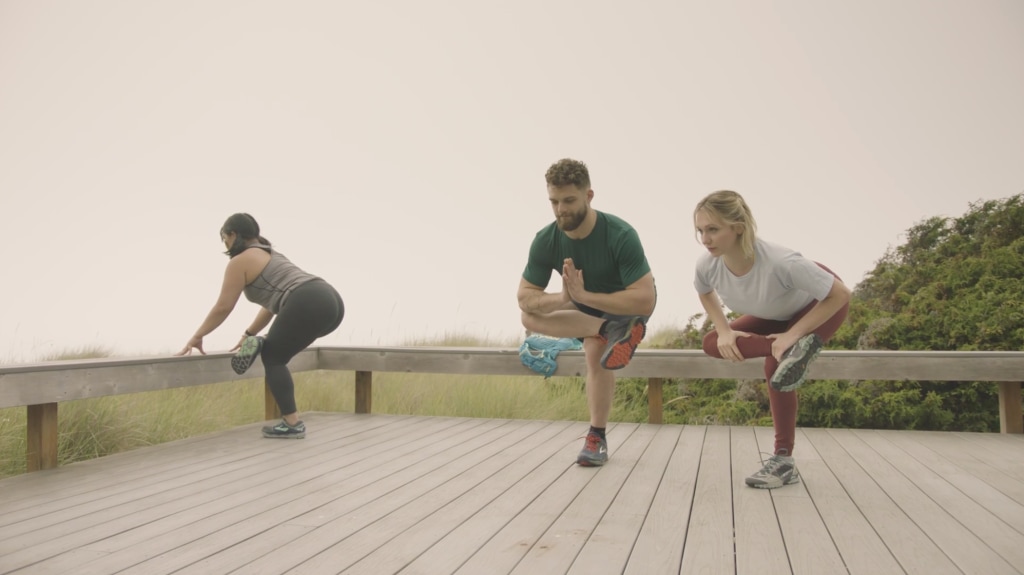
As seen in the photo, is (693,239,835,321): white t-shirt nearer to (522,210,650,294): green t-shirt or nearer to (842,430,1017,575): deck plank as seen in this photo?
(522,210,650,294): green t-shirt

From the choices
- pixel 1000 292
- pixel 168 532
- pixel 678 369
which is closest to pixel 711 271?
pixel 678 369

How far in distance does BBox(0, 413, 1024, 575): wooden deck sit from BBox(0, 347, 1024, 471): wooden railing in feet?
1.00

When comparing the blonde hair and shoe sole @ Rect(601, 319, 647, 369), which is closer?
the blonde hair

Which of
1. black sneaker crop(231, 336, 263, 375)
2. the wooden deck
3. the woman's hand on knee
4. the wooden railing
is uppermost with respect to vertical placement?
the woman's hand on knee

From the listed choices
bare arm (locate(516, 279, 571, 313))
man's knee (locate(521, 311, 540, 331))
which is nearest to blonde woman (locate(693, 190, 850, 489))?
bare arm (locate(516, 279, 571, 313))

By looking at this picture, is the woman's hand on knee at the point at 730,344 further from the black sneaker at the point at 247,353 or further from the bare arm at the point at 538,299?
the black sneaker at the point at 247,353

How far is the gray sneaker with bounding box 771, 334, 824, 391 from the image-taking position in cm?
264

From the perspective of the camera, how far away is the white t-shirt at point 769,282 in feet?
8.57

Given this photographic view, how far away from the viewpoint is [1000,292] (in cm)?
521

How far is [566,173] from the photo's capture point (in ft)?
9.66

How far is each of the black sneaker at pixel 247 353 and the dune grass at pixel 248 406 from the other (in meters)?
0.66

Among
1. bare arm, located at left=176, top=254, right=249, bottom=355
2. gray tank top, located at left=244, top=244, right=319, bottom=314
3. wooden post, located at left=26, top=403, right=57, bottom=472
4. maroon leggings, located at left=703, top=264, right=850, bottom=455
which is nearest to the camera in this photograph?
maroon leggings, located at left=703, top=264, right=850, bottom=455

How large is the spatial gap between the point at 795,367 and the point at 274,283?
2398 mm

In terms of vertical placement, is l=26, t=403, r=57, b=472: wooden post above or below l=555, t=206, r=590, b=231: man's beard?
below
